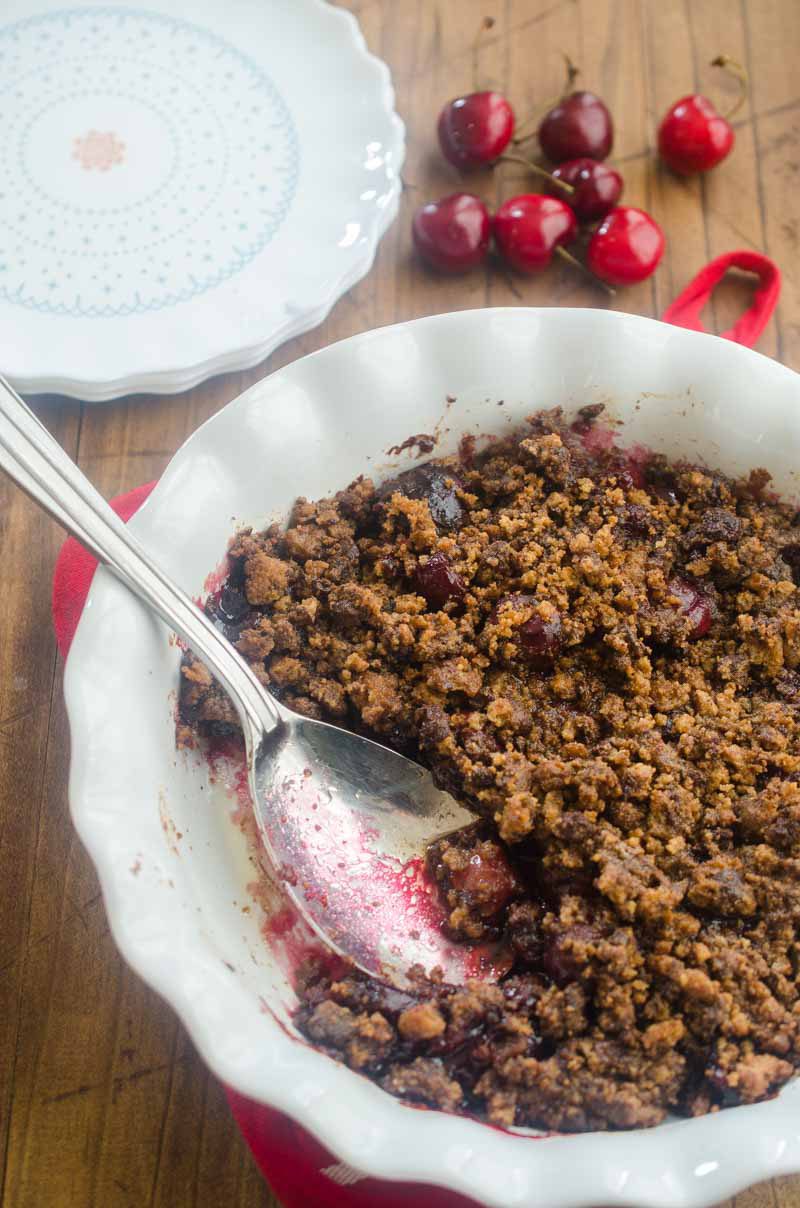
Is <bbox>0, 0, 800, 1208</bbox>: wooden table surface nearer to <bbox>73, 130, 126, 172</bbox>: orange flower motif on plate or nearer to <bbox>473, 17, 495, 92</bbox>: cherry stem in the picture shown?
<bbox>473, 17, 495, 92</bbox>: cherry stem

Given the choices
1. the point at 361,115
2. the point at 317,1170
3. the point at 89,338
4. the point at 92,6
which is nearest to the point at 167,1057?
the point at 317,1170

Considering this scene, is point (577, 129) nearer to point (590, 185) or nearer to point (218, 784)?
point (590, 185)

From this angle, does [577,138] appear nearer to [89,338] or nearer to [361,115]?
[361,115]

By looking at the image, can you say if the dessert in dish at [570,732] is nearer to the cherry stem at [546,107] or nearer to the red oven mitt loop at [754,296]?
the red oven mitt loop at [754,296]

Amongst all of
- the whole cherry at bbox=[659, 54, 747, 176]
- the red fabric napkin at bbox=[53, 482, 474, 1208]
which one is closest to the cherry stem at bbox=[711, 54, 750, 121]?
the whole cherry at bbox=[659, 54, 747, 176]

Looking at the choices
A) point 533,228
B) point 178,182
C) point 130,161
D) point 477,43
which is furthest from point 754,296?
point 130,161

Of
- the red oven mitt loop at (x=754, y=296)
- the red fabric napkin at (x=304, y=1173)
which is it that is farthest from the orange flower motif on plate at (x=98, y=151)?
the red fabric napkin at (x=304, y=1173)
